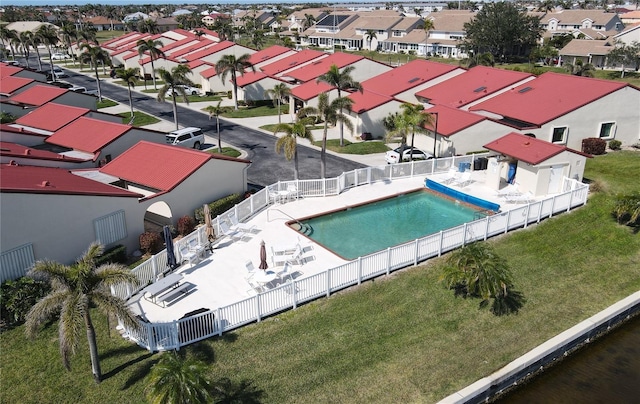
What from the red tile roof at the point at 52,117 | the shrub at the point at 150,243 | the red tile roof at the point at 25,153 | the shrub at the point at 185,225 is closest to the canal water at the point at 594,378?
the shrub at the point at 150,243

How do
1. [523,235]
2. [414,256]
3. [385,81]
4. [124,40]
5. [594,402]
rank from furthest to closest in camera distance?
1. [124,40]
2. [385,81]
3. [523,235]
4. [414,256]
5. [594,402]

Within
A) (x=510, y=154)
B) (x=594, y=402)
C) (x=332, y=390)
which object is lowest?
(x=594, y=402)

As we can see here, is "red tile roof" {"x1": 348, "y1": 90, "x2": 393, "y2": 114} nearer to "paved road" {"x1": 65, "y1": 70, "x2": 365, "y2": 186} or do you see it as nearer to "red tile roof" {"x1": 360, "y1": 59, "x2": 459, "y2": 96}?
"red tile roof" {"x1": 360, "y1": 59, "x2": 459, "y2": 96}

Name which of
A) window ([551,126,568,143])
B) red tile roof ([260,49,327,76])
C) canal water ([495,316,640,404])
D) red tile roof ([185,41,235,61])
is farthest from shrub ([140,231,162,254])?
red tile roof ([185,41,235,61])

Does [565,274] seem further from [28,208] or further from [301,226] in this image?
[28,208]

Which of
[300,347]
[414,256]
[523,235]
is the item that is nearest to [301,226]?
[414,256]

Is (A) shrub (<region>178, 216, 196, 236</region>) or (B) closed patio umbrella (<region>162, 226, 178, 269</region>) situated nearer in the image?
(B) closed patio umbrella (<region>162, 226, 178, 269</region>)
